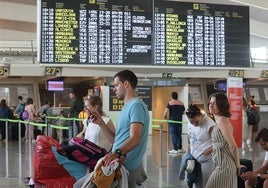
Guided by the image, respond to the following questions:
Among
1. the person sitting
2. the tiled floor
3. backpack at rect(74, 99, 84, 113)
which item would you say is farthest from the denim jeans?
the person sitting

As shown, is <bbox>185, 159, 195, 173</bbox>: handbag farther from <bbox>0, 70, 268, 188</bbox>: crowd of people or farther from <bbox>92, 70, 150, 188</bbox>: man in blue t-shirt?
<bbox>92, 70, 150, 188</bbox>: man in blue t-shirt

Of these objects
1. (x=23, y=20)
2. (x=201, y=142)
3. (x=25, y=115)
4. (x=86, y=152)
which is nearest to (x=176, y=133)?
(x=25, y=115)

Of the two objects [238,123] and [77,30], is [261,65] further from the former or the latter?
[77,30]

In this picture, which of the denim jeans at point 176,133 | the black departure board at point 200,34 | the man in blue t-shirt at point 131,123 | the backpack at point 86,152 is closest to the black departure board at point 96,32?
the black departure board at point 200,34

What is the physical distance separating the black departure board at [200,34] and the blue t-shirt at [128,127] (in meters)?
8.35

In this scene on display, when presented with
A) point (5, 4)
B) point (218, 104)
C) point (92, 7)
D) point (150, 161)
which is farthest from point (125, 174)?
point (5, 4)

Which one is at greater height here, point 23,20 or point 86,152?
point 23,20

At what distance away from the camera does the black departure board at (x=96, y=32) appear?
36.8ft

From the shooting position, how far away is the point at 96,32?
11.6 metres

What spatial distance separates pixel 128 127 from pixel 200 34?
8907 mm

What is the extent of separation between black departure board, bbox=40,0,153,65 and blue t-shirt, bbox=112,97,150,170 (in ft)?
25.3

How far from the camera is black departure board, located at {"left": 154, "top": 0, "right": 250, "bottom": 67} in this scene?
39.3ft

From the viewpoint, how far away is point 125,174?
143 inches

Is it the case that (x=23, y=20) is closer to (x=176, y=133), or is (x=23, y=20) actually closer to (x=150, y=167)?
(x=176, y=133)
